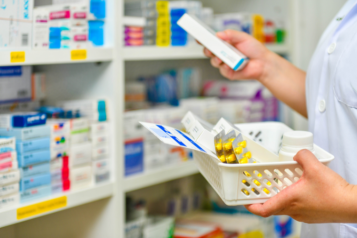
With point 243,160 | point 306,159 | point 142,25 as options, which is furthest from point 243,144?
point 142,25

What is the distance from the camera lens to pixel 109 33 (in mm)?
1225

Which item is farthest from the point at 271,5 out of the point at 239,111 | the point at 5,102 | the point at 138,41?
the point at 5,102

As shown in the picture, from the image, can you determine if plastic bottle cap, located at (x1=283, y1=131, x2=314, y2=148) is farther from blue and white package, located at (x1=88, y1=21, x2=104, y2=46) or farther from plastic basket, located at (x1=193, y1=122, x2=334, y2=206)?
blue and white package, located at (x1=88, y1=21, x2=104, y2=46)

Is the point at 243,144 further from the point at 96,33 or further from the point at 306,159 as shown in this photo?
the point at 96,33

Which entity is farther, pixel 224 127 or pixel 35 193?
pixel 35 193

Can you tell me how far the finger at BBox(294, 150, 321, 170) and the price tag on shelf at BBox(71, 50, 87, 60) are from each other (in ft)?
2.26

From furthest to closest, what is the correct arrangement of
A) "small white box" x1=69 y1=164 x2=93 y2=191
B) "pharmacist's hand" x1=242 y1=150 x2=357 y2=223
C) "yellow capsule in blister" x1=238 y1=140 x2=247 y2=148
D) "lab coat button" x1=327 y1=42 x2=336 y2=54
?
"small white box" x1=69 y1=164 x2=93 y2=191 < "lab coat button" x1=327 y1=42 x2=336 y2=54 < "yellow capsule in blister" x1=238 y1=140 x2=247 y2=148 < "pharmacist's hand" x1=242 y1=150 x2=357 y2=223

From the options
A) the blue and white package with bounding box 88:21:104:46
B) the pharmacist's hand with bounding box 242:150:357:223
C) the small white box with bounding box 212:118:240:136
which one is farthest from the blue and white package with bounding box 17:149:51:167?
the pharmacist's hand with bounding box 242:150:357:223

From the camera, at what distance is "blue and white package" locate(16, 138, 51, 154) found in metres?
1.01

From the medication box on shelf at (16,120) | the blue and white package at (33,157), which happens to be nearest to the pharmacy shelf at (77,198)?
the blue and white package at (33,157)

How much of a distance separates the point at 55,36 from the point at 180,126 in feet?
1.92

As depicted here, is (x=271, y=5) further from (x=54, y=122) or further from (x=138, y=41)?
(x=54, y=122)

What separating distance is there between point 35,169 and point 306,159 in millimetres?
728

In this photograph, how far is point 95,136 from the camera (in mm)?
1202
